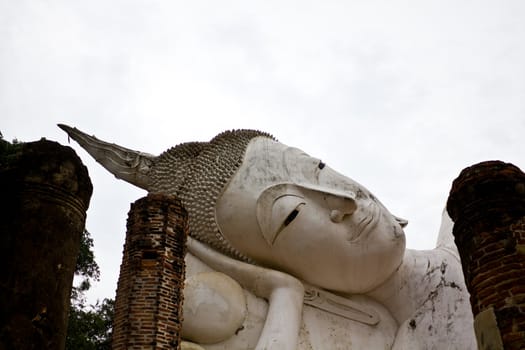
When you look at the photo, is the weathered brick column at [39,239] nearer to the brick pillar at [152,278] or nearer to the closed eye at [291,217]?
the brick pillar at [152,278]

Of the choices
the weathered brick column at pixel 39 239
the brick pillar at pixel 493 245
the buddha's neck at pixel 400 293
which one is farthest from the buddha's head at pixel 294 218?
the weathered brick column at pixel 39 239

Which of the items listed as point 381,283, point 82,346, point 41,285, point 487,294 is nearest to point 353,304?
point 381,283

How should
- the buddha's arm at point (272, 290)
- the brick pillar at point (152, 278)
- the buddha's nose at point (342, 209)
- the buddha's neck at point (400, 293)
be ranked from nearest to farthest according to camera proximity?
the brick pillar at point (152, 278) < the buddha's arm at point (272, 290) < the buddha's nose at point (342, 209) < the buddha's neck at point (400, 293)

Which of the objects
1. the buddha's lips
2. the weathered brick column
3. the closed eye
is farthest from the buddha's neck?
the weathered brick column

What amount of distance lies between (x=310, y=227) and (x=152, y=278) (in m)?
3.19

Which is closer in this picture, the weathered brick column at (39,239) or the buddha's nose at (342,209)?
the weathered brick column at (39,239)

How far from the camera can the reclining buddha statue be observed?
9.55 metres

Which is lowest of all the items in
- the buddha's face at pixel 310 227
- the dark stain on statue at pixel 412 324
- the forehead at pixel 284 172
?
the dark stain on statue at pixel 412 324

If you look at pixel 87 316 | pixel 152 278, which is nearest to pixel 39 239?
pixel 152 278

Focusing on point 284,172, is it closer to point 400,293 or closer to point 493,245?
point 400,293

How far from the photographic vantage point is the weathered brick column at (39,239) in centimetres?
423

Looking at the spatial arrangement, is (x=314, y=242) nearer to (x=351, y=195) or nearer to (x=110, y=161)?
(x=351, y=195)

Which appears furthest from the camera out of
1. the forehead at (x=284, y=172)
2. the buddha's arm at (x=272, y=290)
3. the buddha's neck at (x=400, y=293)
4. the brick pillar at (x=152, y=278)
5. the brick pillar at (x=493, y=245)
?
the buddha's neck at (x=400, y=293)

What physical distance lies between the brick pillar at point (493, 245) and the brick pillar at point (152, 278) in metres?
2.80
